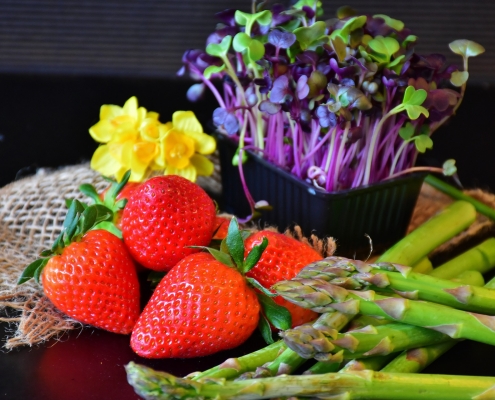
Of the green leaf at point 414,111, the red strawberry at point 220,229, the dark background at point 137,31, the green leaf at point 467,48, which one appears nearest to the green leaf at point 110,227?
the red strawberry at point 220,229

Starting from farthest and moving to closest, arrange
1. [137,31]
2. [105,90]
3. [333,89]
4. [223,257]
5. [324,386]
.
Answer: [137,31]
[105,90]
[333,89]
[223,257]
[324,386]

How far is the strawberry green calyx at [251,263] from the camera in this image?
0.61 meters

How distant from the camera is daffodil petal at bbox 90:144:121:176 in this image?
3.03 feet

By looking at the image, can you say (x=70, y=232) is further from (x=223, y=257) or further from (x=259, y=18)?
(x=259, y=18)

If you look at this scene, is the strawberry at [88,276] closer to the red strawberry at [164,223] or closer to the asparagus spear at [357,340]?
the red strawberry at [164,223]

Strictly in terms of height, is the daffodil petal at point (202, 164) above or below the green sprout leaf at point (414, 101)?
below

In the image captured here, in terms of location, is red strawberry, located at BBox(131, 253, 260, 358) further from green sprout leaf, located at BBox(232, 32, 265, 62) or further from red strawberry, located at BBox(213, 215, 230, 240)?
green sprout leaf, located at BBox(232, 32, 265, 62)

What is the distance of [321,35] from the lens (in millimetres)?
760

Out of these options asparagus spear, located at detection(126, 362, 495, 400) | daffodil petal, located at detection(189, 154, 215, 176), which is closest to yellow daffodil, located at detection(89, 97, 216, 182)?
daffodil petal, located at detection(189, 154, 215, 176)

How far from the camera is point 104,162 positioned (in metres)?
0.93

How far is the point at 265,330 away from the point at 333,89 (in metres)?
0.26

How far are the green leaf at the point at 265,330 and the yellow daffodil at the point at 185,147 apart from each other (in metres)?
0.32

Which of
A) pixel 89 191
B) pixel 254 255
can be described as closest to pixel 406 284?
pixel 254 255

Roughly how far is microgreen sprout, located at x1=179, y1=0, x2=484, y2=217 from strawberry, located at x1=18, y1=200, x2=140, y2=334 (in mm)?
238
